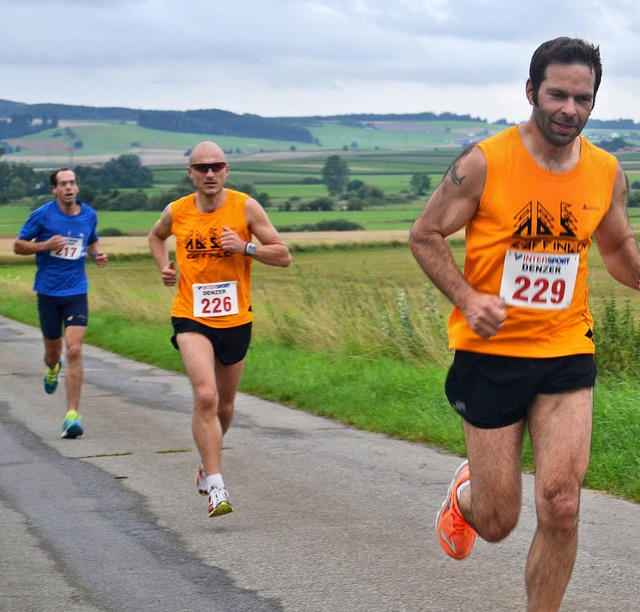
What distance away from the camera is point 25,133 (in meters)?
179

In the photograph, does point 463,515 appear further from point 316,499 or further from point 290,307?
point 290,307

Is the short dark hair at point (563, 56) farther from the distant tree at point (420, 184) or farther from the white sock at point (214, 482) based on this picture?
the distant tree at point (420, 184)

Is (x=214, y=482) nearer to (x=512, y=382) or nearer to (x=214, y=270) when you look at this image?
(x=214, y=270)

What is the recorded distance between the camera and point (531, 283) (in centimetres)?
461

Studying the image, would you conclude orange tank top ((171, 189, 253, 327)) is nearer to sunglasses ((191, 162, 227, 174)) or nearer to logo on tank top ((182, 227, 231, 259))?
logo on tank top ((182, 227, 231, 259))

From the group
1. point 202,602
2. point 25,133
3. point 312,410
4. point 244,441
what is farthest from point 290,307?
point 25,133

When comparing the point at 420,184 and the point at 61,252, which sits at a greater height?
the point at 61,252

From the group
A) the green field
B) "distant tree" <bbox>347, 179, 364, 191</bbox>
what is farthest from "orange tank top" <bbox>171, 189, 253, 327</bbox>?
"distant tree" <bbox>347, 179, 364, 191</bbox>

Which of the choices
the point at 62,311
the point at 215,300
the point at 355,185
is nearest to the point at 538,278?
the point at 215,300

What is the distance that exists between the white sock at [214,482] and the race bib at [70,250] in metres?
4.48

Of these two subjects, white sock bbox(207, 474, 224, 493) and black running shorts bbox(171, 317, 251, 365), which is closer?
white sock bbox(207, 474, 224, 493)

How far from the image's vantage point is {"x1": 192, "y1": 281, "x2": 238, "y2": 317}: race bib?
300 inches

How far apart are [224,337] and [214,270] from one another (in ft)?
1.33

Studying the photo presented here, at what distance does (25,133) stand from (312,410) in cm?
17361
